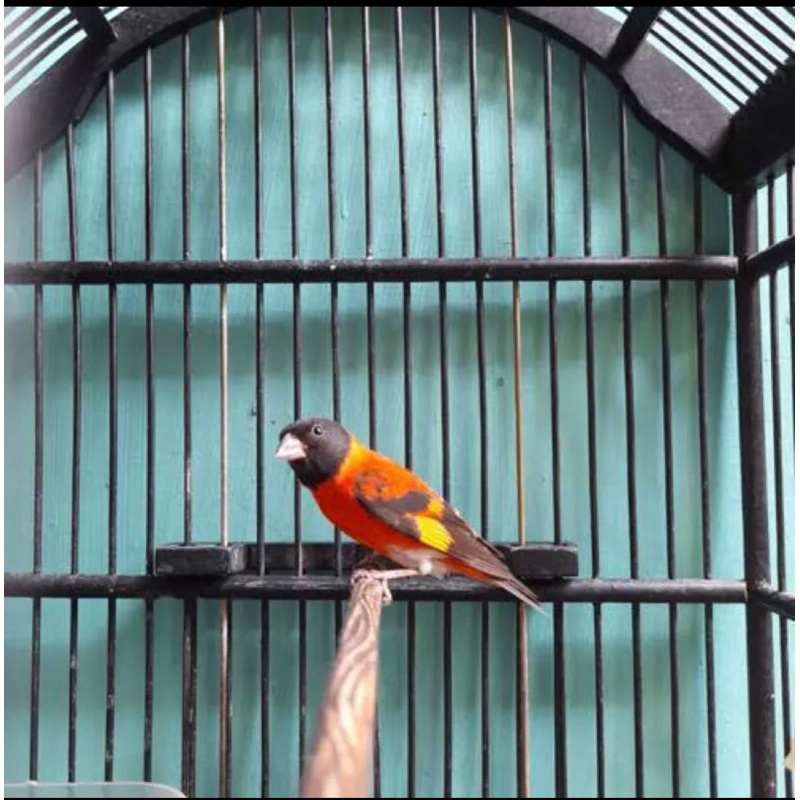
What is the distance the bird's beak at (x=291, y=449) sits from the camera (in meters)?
0.96

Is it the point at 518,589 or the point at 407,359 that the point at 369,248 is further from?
the point at 518,589

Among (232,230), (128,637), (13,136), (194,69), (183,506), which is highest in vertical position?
(194,69)

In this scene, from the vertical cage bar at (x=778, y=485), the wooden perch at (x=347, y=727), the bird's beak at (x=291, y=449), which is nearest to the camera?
the wooden perch at (x=347, y=727)

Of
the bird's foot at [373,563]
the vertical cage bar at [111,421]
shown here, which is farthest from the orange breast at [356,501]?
the vertical cage bar at [111,421]

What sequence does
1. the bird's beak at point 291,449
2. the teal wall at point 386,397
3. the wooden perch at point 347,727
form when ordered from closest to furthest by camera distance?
the wooden perch at point 347,727
the bird's beak at point 291,449
the teal wall at point 386,397

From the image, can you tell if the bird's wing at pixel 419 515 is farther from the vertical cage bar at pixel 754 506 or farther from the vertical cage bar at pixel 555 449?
the vertical cage bar at pixel 754 506

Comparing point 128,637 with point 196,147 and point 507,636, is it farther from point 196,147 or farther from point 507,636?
point 196,147

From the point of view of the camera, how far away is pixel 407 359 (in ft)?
4.00

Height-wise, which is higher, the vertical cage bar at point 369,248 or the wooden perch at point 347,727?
the vertical cage bar at point 369,248

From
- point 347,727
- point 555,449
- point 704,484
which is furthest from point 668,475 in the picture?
point 347,727

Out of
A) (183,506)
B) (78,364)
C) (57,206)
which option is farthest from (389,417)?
(57,206)

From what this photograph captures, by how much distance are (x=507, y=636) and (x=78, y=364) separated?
2.19 ft

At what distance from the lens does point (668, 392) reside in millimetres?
1204

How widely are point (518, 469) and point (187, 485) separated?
16.9 inches
